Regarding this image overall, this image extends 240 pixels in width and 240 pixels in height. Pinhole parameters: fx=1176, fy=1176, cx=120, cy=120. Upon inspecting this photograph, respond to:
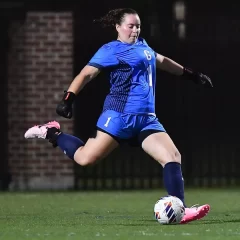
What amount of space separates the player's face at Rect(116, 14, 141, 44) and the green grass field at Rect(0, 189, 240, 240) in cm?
171

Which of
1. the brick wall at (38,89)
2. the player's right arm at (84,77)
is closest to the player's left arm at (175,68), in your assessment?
the player's right arm at (84,77)

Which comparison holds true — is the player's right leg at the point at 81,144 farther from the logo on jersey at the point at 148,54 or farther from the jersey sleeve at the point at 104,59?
the logo on jersey at the point at 148,54

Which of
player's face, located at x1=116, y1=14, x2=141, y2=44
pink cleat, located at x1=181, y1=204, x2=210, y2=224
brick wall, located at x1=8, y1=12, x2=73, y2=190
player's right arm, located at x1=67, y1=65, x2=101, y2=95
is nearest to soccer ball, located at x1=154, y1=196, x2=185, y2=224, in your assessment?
pink cleat, located at x1=181, y1=204, x2=210, y2=224

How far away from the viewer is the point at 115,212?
1254 centimetres

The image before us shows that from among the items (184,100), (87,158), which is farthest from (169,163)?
(184,100)

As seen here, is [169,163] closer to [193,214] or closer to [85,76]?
[193,214]

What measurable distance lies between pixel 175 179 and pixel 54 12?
746cm

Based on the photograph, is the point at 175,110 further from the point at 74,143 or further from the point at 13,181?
the point at 74,143

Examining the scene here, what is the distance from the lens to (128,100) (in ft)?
35.7

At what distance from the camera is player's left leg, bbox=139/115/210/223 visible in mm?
10555

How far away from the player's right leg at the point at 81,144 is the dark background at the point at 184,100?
577 cm

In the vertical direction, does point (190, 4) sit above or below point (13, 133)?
above

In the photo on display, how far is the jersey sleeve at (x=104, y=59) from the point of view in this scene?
10766 millimetres

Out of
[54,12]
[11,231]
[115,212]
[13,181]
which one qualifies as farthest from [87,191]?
[11,231]
